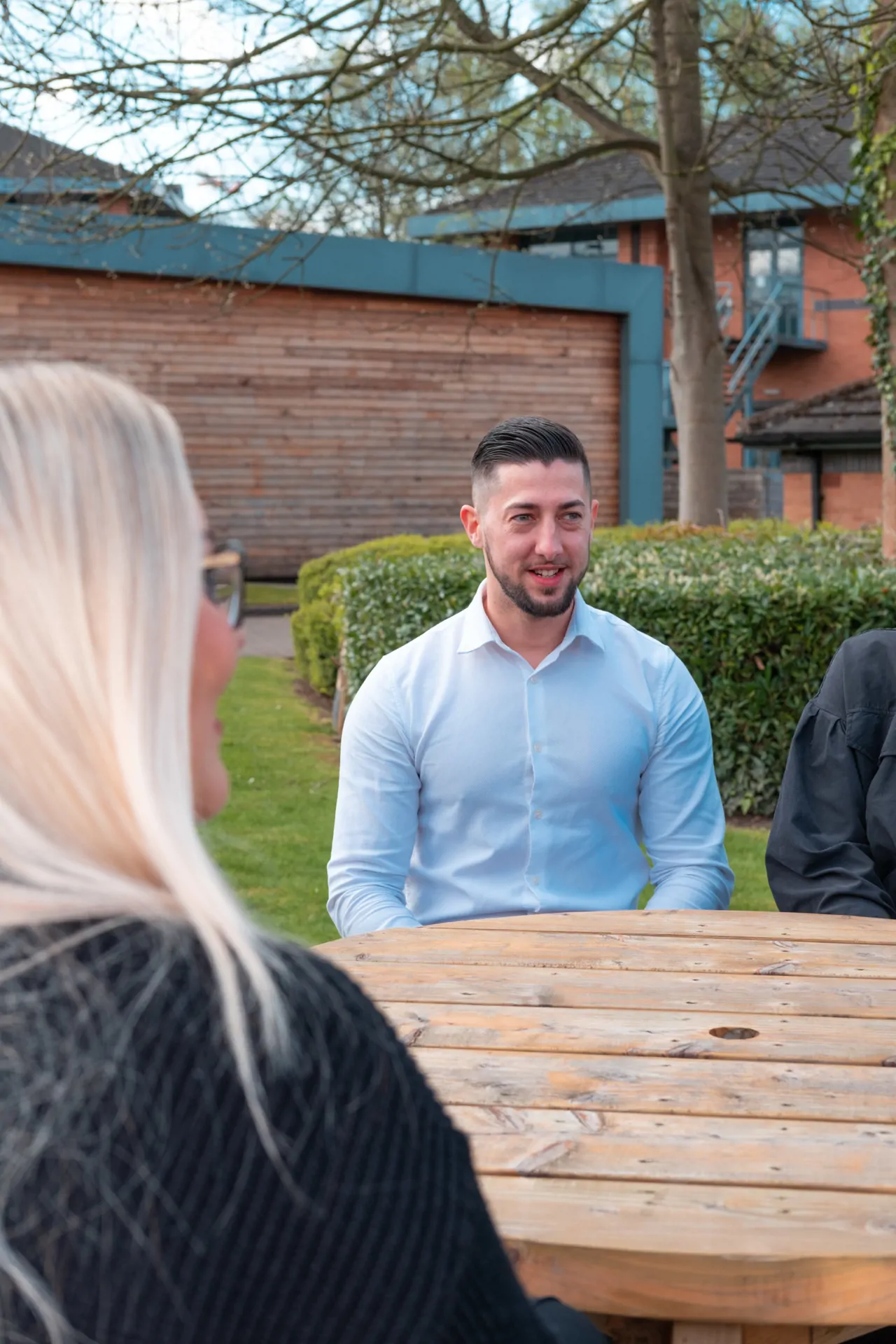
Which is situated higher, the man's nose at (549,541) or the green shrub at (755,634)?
the man's nose at (549,541)

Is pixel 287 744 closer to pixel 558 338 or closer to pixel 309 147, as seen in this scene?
pixel 309 147

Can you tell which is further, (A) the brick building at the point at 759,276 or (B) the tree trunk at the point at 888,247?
(A) the brick building at the point at 759,276

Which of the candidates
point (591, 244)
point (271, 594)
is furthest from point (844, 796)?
point (591, 244)

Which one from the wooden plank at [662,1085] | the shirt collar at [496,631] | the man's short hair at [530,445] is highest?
the man's short hair at [530,445]

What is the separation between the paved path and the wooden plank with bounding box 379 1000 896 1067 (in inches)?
453

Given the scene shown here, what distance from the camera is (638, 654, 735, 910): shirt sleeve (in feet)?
11.2

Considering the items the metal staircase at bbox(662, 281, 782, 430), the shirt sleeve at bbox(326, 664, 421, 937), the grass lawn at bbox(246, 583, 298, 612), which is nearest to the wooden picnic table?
the shirt sleeve at bbox(326, 664, 421, 937)

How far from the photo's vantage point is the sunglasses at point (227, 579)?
51.4 inches

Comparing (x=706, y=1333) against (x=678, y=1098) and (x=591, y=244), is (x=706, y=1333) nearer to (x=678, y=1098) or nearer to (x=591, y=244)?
(x=678, y=1098)

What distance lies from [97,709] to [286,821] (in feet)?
21.8

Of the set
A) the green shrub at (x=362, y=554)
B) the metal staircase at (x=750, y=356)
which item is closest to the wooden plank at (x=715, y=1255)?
the green shrub at (x=362, y=554)

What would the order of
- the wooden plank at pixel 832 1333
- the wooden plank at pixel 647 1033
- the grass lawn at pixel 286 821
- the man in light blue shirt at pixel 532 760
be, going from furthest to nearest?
the grass lawn at pixel 286 821, the man in light blue shirt at pixel 532 760, the wooden plank at pixel 647 1033, the wooden plank at pixel 832 1333

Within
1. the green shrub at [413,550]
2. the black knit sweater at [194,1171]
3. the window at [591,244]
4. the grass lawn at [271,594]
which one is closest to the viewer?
the black knit sweater at [194,1171]

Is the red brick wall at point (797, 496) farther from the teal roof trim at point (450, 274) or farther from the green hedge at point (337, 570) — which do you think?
the green hedge at point (337, 570)
